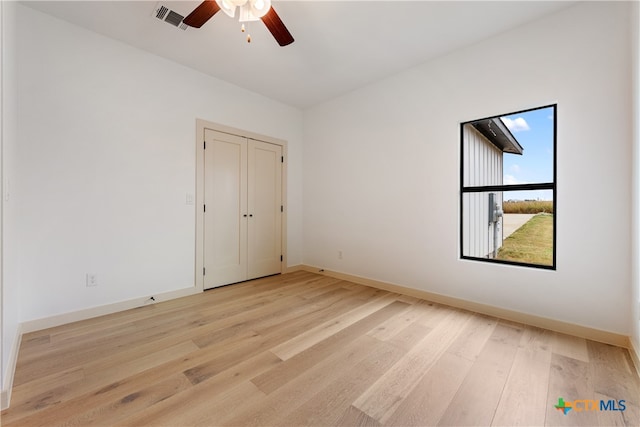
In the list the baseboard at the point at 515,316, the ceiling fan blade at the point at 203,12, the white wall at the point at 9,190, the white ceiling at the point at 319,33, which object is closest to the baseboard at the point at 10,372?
the white wall at the point at 9,190

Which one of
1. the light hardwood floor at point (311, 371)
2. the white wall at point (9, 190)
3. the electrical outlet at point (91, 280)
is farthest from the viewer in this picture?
the electrical outlet at point (91, 280)

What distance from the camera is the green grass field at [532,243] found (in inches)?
98.5

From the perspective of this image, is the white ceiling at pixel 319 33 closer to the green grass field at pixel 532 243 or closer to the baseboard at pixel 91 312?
the green grass field at pixel 532 243

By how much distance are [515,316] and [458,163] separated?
1.66m

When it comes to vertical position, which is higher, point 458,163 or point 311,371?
point 458,163

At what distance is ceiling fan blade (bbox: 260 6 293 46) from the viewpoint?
2.02m

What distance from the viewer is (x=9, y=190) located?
6.30 ft

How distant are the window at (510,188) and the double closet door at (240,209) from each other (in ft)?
9.10

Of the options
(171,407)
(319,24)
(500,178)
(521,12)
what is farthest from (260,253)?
(521,12)

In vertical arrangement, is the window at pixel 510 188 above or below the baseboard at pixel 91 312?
above

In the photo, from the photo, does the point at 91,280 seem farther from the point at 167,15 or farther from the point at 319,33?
the point at 319,33

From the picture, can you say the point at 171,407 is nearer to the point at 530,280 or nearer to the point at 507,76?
the point at 530,280

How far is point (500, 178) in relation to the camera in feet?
9.34

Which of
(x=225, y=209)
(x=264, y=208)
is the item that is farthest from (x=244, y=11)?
(x=264, y=208)
